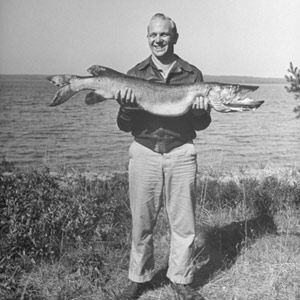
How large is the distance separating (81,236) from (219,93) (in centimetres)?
251

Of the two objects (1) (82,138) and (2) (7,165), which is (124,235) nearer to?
(2) (7,165)

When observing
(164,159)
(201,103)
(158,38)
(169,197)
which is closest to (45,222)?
(169,197)

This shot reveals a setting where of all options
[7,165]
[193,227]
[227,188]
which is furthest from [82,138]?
[193,227]

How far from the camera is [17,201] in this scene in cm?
528

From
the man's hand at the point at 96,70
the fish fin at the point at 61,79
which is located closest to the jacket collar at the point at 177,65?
the man's hand at the point at 96,70

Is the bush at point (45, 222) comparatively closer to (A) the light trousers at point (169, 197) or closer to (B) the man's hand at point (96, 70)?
(A) the light trousers at point (169, 197)

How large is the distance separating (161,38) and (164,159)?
1.13 metres

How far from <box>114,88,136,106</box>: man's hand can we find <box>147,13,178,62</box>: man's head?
0.44 m

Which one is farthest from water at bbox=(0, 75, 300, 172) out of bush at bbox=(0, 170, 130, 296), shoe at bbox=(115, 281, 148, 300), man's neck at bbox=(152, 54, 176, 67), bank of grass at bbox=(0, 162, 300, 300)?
man's neck at bbox=(152, 54, 176, 67)

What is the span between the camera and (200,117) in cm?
419

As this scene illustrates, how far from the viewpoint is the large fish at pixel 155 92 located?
409cm

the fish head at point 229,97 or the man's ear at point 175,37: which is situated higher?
the man's ear at point 175,37

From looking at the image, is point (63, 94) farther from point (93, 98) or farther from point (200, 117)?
point (200, 117)

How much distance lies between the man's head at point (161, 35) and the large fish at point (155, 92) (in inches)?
12.0
